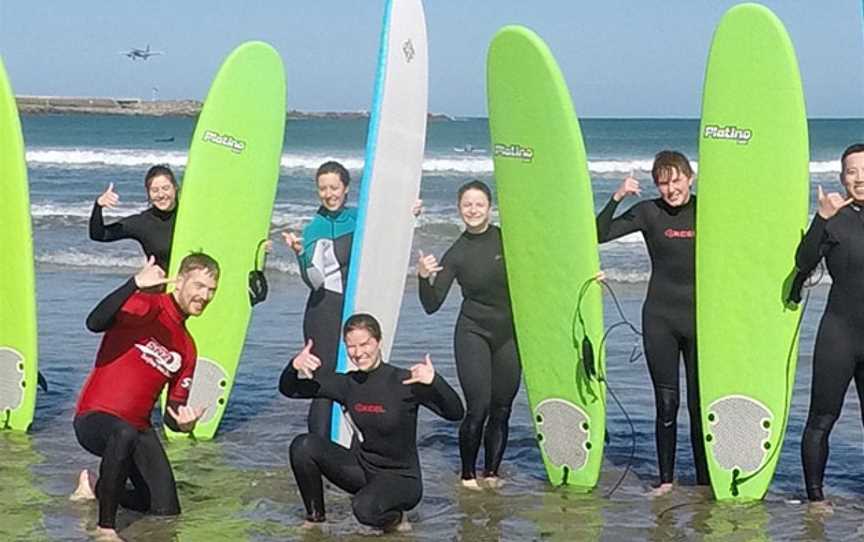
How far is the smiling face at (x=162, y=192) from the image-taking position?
638 cm

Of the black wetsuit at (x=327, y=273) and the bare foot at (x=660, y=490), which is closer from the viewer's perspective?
the bare foot at (x=660, y=490)

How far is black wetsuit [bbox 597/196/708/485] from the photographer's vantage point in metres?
5.46

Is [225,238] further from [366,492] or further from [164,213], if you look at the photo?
[366,492]

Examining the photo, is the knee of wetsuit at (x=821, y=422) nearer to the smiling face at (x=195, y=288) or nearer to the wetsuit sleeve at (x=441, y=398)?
the wetsuit sleeve at (x=441, y=398)

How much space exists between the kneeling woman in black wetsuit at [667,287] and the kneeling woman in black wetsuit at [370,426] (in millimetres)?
1156

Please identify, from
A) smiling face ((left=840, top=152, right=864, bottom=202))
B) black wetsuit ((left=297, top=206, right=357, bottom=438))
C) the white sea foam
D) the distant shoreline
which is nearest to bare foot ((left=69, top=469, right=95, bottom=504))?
black wetsuit ((left=297, top=206, right=357, bottom=438))

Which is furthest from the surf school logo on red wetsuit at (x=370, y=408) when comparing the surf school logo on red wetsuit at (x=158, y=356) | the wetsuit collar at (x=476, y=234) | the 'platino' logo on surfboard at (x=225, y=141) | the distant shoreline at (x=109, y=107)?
the distant shoreline at (x=109, y=107)

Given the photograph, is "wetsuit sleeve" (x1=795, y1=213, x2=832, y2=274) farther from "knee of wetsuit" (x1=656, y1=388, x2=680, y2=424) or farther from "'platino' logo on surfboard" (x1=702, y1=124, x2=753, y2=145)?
"knee of wetsuit" (x1=656, y1=388, x2=680, y2=424)

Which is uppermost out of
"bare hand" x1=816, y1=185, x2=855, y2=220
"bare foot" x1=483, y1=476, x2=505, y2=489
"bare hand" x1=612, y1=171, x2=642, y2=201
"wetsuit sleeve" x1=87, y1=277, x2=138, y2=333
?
"bare hand" x1=612, y1=171, x2=642, y2=201

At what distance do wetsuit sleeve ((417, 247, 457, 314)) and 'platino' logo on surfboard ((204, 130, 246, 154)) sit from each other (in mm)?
1685

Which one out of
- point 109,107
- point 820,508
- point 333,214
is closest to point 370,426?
point 333,214

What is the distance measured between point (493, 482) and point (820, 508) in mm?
1423

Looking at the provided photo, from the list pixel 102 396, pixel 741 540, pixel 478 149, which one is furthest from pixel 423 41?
pixel 478 149

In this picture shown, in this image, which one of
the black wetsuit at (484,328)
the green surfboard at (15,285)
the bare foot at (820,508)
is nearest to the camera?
the bare foot at (820,508)
